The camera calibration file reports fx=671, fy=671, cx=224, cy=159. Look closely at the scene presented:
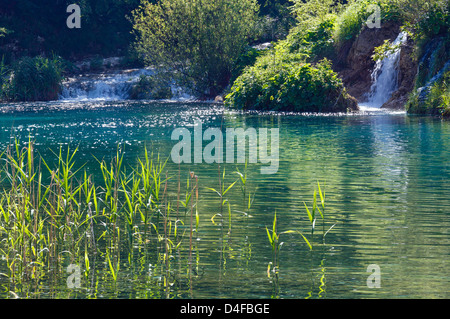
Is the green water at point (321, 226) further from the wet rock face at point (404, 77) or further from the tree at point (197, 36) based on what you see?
the tree at point (197, 36)

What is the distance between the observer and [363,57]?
1201 inches

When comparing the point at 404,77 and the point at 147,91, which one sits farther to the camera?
the point at 147,91

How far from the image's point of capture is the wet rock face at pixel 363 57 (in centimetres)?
3039

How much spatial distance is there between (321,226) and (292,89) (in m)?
20.4

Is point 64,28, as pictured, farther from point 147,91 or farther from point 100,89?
point 147,91

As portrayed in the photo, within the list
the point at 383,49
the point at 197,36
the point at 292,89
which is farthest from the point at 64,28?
the point at 383,49

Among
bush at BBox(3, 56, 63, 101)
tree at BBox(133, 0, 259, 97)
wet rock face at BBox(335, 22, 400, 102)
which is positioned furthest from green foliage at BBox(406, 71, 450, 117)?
bush at BBox(3, 56, 63, 101)

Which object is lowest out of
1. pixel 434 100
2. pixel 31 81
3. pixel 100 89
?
pixel 434 100

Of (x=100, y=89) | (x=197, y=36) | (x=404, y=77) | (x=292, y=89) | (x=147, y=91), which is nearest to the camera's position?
(x=292, y=89)

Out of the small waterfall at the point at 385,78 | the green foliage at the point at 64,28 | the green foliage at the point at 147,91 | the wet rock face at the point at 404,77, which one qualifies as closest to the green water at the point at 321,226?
the wet rock face at the point at 404,77

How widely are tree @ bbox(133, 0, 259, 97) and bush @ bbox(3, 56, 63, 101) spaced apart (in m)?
5.12

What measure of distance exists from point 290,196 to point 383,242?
2692 mm

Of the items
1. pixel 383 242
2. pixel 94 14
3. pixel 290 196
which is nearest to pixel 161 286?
pixel 383 242

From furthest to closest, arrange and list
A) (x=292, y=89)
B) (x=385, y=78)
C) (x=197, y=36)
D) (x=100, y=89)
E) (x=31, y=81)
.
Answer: (x=100, y=89)
(x=31, y=81)
(x=197, y=36)
(x=385, y=78)
(x=292, y=89)
